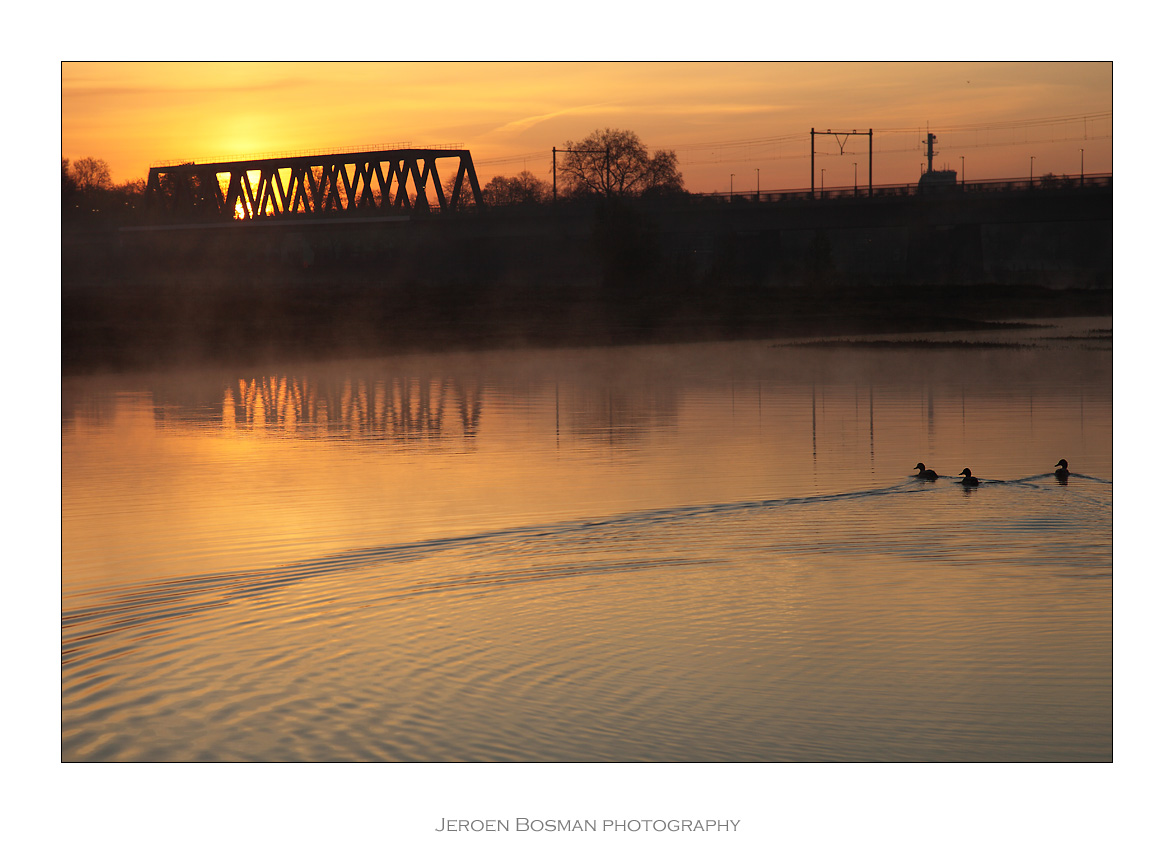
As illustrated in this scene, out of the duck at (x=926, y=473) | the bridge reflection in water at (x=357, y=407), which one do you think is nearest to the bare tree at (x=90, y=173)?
the bridge reflection in water at (x=357, y=407)

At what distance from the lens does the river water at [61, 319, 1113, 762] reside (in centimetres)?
719

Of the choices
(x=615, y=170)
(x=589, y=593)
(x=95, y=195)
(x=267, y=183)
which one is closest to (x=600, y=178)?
(x=615, y=170)

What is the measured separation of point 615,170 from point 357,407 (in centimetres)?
2856

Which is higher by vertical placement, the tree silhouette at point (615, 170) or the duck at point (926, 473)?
the tree silhouette at point (615, 170)

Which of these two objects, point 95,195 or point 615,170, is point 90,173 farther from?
point 615,170

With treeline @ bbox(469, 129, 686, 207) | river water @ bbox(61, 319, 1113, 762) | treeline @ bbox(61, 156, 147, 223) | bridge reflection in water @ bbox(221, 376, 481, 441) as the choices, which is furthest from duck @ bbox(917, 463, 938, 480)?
treeline @ bbox(469, 129, 686, 207)

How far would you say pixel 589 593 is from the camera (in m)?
9.80

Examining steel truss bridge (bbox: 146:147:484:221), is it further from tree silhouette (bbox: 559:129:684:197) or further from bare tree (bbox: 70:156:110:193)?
tree silhouette (bbox: 559:129:684:197)

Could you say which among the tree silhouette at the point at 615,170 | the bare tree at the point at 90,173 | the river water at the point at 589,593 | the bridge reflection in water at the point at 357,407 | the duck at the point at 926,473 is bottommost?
the river water at the point at 589,593

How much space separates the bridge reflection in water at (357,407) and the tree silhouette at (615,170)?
14.5 metres

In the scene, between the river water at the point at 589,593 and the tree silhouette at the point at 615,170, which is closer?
the river water at the point at 589,593

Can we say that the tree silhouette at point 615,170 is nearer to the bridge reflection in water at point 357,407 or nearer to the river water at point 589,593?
the bridge reflection in water at point 357,407

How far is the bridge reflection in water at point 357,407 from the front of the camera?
20.9 metres
